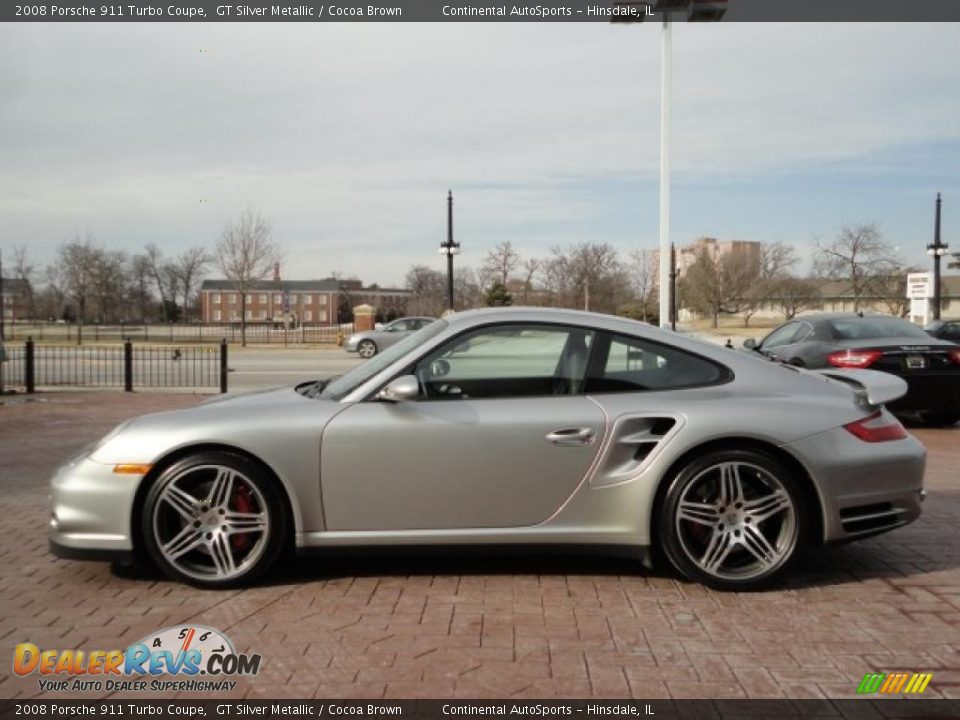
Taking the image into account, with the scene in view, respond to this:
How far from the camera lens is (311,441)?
12.6 ft

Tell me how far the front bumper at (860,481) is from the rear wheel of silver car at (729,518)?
0.46ft

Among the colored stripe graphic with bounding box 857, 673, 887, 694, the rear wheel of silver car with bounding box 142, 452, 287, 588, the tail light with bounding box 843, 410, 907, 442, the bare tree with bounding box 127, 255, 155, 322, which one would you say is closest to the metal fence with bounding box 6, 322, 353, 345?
the bare tree with bounding box 127, 255, 155, 322

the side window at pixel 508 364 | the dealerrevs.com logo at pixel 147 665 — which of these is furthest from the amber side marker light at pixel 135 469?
the side window at pixel 508 364

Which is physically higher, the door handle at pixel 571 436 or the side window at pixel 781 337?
the side window at pixel 781 337

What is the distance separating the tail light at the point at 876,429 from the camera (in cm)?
395

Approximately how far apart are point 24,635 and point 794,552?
3.53 m

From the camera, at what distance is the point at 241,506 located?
3875 millimetres

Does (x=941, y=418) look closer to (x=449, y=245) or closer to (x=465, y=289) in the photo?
(x=449, y=245)

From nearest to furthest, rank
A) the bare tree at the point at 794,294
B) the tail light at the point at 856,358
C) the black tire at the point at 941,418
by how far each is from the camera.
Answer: the tail light at the point at 856,358 → the black tire at the point at 941,418 → the bare tree at the point at 794,294

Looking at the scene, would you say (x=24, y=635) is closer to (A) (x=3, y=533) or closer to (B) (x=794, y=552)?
(A) (x=3, y=533)

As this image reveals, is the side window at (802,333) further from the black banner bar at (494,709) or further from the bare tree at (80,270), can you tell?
the bare tree at (80,270)

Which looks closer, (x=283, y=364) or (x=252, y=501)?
(x=252, y=501)

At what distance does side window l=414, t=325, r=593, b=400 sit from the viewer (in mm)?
4047
